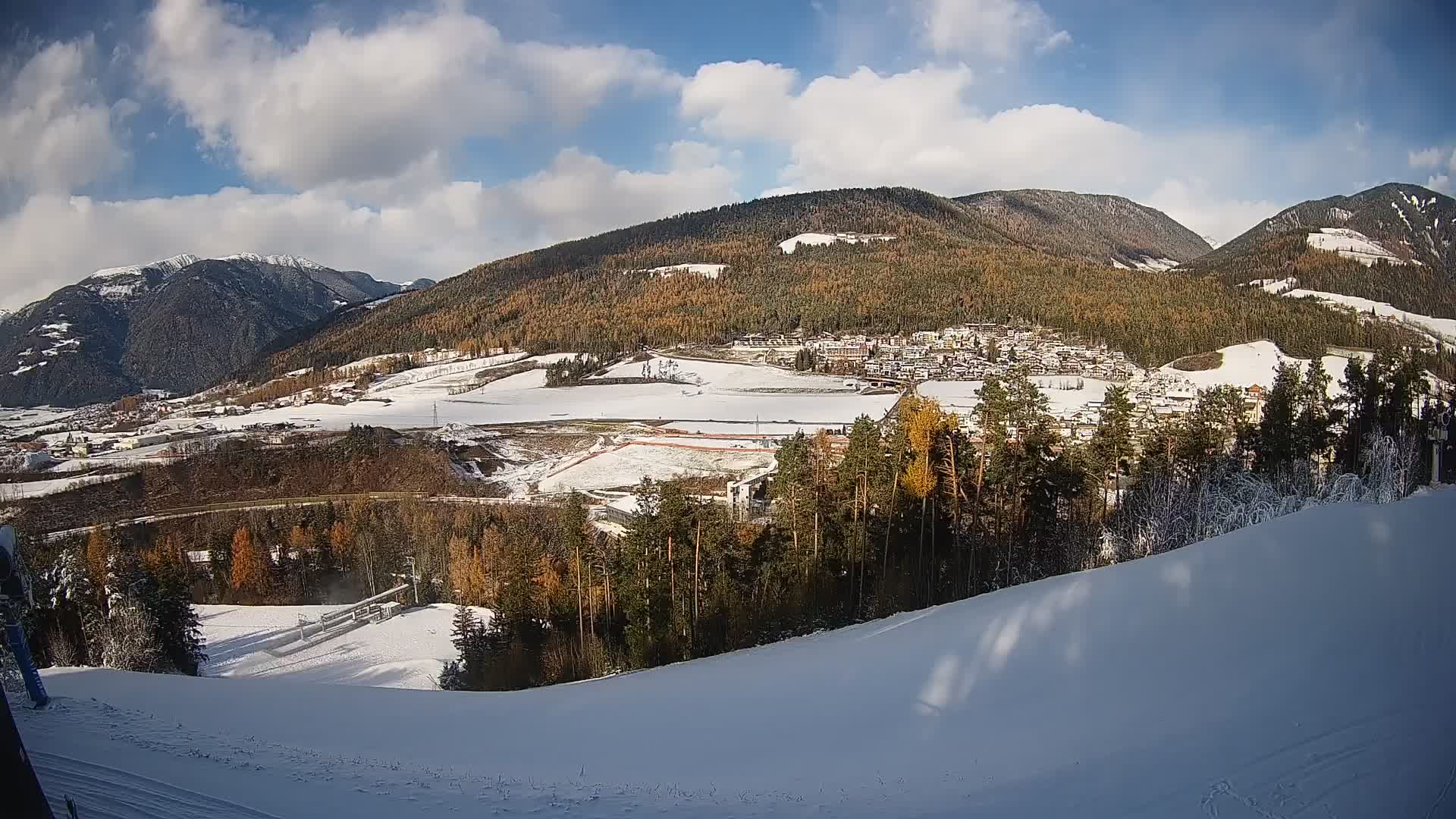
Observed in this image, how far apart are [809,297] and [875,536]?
85.6 meters

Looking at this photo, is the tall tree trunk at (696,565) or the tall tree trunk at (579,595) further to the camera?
the tall tree trunk at (579,595)

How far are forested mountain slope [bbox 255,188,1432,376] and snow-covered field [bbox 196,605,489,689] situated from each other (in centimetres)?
6245

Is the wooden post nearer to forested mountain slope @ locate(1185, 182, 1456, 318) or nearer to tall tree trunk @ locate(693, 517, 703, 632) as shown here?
tall tree trunk @ locate(693, 517, 703, 632)

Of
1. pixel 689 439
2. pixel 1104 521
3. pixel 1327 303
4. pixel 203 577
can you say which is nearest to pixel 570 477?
pixel 689 439

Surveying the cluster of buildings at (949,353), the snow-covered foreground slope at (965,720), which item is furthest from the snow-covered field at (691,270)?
the snow-covered foreground slope at (965,720)

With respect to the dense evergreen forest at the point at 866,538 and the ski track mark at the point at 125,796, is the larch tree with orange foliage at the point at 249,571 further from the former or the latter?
the ski track mark at the point at 125,796

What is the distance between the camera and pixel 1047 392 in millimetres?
52125

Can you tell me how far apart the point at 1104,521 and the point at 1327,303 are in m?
84.5

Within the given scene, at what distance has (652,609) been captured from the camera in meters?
18.7

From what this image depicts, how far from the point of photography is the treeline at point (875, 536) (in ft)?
61.2

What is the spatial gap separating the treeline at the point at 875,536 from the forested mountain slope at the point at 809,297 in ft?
161

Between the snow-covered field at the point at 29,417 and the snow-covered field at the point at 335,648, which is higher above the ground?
the snow-covered field at the point at 29,417

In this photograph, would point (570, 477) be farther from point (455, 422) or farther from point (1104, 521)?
point (1104, 521)

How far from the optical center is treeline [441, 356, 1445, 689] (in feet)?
61.2
